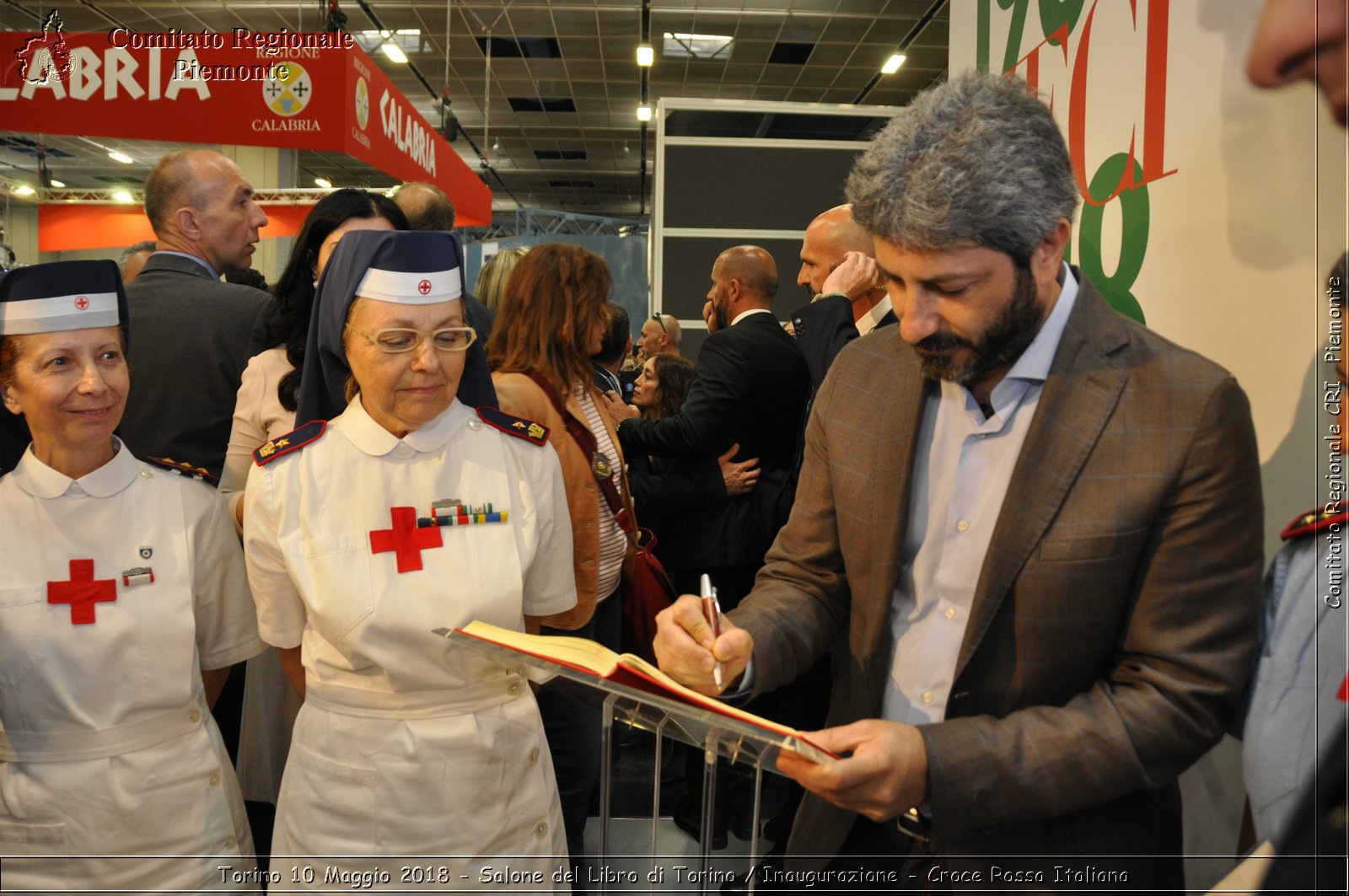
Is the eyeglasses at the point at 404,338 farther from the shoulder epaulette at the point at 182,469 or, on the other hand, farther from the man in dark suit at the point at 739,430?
the man in dark suit at the point at 739,430

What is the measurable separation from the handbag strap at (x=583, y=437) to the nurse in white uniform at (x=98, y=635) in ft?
3.25

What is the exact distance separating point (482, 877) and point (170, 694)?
0.68m

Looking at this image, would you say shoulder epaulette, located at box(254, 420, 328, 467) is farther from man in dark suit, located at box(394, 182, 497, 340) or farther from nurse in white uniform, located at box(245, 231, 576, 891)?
man in dark suit, located at box(394, 182, 497, 340)

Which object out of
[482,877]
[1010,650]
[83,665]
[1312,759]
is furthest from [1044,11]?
[83,665]

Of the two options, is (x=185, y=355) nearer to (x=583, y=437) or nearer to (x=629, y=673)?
(x=583, y=437)

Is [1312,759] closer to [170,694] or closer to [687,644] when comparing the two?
[687,644]

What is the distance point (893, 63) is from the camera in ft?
41.3

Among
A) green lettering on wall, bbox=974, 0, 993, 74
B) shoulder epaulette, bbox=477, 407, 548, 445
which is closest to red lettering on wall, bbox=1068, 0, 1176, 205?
green lettering on wall, bbox=974, 0, 993, 74

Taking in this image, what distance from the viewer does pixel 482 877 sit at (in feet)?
5.87

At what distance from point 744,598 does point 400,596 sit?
2.19 feet

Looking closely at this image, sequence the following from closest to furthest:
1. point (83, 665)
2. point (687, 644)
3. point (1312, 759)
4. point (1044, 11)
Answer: point (1312, 759) → point (687, 644) → point (83, 665) → point (1044, 11)

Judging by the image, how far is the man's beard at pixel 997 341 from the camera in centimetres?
143

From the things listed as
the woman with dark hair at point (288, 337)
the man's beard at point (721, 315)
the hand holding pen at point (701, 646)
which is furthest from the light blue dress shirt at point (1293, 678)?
the man's beard at point (721, 315)

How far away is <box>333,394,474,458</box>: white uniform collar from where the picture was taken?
1.85m
